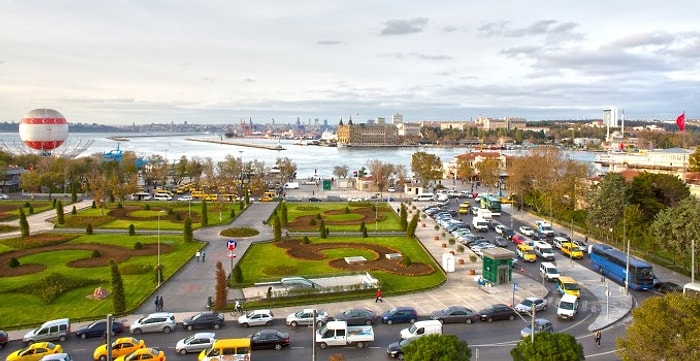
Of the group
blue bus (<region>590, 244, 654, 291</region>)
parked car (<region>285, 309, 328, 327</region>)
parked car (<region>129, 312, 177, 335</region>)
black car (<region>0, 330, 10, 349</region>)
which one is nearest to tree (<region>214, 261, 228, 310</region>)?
parked car (<region>129, 312, 177, 335</region>)

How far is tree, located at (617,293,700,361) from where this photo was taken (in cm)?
1563

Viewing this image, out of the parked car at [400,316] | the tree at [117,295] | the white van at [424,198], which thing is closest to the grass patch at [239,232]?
the tree at [117,295]

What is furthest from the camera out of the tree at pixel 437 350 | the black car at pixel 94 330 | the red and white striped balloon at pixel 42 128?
the red and white striped balloon at pixel 42 128

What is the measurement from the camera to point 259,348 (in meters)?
21.5

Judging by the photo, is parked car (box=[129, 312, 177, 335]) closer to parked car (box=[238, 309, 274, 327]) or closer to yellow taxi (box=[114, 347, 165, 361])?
parked car (box=[238, 309, 274, 327])

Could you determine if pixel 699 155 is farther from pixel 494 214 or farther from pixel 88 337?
pixel 88 337

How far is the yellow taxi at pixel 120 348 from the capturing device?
20.2 meters

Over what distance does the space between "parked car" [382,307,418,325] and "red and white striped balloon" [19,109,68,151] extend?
3313 inches

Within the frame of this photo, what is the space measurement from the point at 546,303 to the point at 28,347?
24.2 metres

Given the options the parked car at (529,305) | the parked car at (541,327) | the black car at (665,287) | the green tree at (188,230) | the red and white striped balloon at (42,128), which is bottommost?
the black car at (665,287)

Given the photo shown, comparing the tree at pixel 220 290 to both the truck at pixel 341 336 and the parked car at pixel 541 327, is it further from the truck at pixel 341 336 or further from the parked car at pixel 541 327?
the parked car at pixel 541 327

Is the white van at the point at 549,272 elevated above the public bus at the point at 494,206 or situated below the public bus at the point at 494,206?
below

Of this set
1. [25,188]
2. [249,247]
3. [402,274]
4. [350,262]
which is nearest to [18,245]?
[249,247]

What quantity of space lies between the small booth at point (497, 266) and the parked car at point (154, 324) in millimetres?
17923
